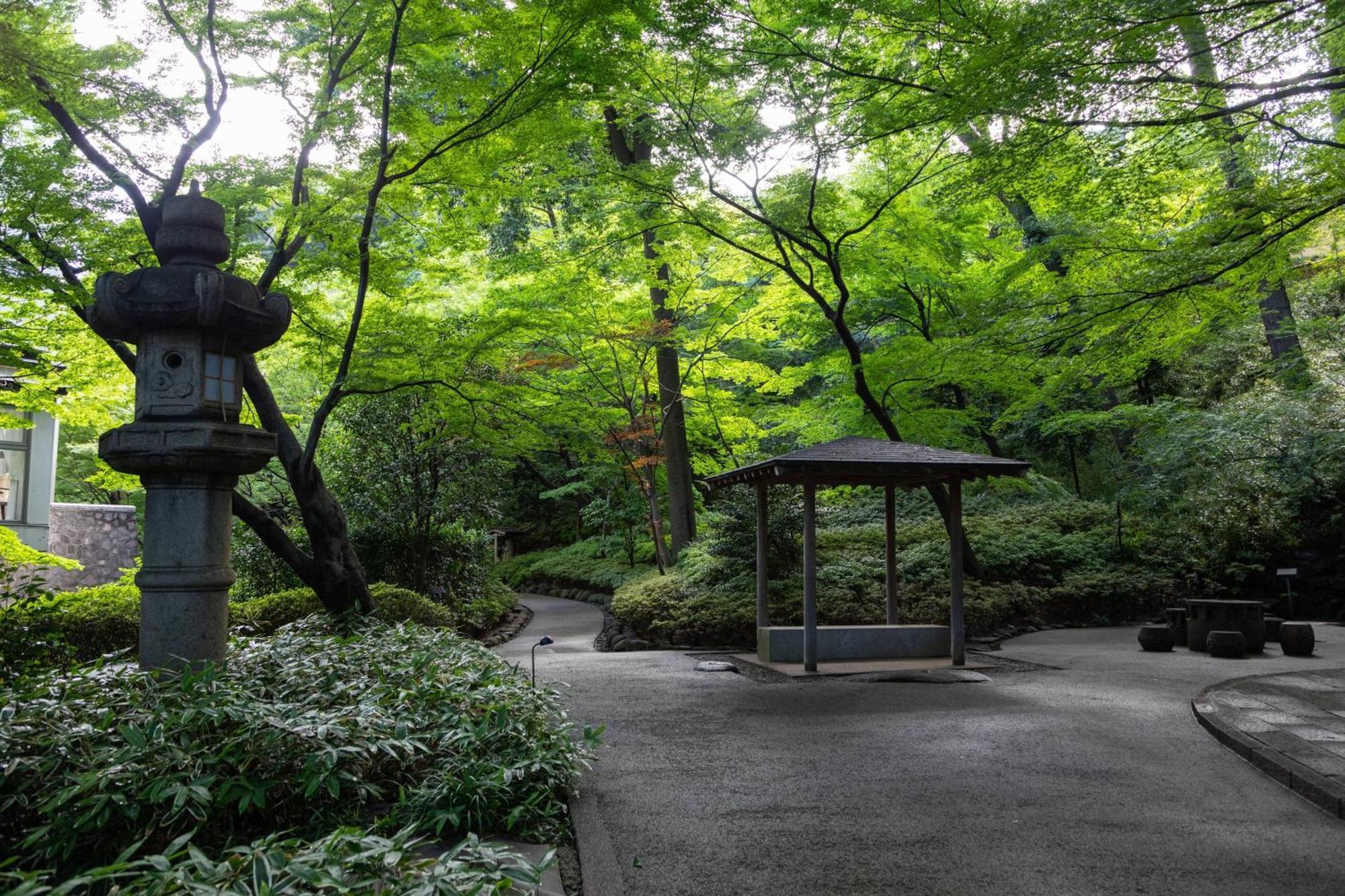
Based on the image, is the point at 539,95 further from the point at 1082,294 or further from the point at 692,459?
the point at 692,459

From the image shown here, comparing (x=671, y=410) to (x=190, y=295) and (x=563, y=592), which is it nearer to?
(x=563, y=592)

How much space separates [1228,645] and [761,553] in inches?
235

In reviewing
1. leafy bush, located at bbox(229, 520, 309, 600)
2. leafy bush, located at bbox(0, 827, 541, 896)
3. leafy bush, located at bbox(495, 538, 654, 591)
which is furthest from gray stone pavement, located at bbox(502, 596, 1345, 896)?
leafy bush, located at bbox(495, 538, 654, 591)

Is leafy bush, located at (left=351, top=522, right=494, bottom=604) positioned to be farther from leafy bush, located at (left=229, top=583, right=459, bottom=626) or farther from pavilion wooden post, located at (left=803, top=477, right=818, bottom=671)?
pavilion wooden post, located at (left=803, top=477, right=818, bottom=671)

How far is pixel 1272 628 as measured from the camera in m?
12.0

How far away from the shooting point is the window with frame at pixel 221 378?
517cm

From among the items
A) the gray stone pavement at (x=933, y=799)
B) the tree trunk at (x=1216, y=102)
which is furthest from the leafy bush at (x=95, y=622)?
the tree trunk at (x=1216, y=102)

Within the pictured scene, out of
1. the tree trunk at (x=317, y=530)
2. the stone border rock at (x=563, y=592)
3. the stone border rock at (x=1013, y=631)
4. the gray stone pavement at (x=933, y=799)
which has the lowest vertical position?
the stone border rock at (x=563, y=592)

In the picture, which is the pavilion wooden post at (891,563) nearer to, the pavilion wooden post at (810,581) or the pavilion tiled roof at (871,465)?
the pavilion tiled roof at (871,465)

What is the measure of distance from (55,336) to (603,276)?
853 centimetres

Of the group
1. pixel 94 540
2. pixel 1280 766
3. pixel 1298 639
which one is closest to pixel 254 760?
pixel 1280 766

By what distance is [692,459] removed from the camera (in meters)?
19.4

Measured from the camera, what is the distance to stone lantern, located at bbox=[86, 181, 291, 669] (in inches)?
192

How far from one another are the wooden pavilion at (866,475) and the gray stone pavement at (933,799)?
4.24ft
